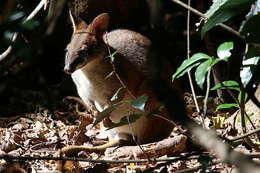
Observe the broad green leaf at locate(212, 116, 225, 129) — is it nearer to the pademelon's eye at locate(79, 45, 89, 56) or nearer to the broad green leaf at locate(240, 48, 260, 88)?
the pademelon's eye at locate(79, 45, 89, 56)

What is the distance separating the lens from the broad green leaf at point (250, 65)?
3.00 meters

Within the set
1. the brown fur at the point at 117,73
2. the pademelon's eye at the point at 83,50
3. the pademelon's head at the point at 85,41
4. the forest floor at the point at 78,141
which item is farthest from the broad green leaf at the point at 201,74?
the pademelon's eye at the point at 83,50

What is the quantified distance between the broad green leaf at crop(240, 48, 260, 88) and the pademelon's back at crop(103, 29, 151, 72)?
A: 2572mm

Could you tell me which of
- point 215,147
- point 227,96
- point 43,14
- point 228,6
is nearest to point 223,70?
point 227,96

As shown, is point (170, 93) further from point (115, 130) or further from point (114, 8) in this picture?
point (114, 8)

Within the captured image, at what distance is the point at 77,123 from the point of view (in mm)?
6438

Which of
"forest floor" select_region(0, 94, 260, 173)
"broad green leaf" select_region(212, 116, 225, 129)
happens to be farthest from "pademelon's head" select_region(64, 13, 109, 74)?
"broad green leaf" select_region(212, 116, 225, 129)

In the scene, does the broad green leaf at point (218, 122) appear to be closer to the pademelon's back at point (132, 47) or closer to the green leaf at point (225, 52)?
the pademelon's back at point (132, 47)

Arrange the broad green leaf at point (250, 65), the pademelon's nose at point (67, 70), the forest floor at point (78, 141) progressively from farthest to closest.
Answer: the pademelon's nose at point (67, 70)
the forest floor at point (78, 141)
the broad green leaf at point (250, 65)

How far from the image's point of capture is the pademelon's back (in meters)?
5.67

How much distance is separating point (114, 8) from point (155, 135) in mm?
2147

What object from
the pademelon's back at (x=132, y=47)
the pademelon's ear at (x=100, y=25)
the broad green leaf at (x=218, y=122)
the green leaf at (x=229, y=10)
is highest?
the pademelon's ear at (x=100, y=25)

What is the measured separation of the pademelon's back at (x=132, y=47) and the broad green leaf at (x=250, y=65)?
8.44 feet

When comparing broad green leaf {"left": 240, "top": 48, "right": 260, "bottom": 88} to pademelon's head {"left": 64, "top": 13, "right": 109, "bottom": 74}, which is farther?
pademelon's head {"left": 64, "top": 13, "right": 109, "bottom": 74}
